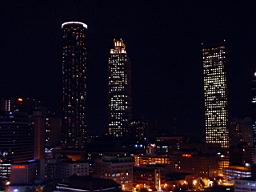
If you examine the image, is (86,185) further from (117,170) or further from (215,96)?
(215,96)

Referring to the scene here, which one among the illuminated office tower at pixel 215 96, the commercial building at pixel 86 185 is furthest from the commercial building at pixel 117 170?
the illuminated office tower at pixel 215 96

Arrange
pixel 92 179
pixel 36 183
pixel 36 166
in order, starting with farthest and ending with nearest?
pixel 36 166, pixel 36 183, pixel 92 179

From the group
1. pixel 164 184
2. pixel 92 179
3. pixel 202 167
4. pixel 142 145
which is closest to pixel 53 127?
pixel 142 145

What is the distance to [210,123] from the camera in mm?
186750

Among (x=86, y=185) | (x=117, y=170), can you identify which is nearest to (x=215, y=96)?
(x=117, y=170)

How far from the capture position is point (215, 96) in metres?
188

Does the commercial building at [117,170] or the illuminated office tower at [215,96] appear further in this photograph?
the illuminated office tower at [215,96]

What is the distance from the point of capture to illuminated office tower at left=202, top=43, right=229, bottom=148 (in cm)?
18412

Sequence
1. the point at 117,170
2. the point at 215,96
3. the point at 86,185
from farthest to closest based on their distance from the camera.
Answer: the point at 215,96 → the point at 117,170 → the point at 86,185

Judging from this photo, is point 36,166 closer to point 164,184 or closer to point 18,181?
point 18,181

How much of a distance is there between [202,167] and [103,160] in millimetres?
36886

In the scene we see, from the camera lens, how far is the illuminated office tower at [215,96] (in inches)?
7249

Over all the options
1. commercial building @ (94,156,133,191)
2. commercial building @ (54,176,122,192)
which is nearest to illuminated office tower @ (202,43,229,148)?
commercial building @ (94,156,133,191)

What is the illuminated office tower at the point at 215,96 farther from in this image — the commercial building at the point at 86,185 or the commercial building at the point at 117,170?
the commercial building at the point at 86,185
